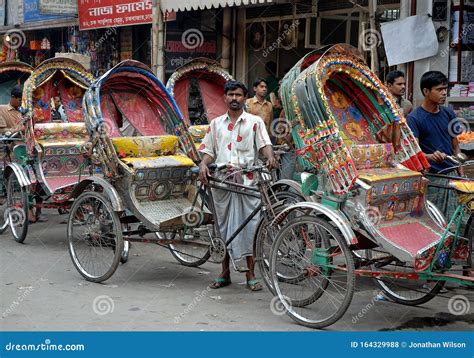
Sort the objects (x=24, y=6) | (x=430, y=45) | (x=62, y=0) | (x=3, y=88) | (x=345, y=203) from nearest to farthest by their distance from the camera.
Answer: (x=345, y=203) → (x=430, y=45) → (x=3, y=88) → (x=62, y=0) → (x=24, y=6)


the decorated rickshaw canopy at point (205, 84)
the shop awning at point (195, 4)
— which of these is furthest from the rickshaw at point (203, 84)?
the shop awning at point (195, 4)

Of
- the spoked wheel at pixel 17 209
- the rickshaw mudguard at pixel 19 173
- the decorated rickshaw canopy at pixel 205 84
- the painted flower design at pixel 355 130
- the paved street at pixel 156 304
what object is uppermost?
the decorated rickshaw canopy at pixel 205 84

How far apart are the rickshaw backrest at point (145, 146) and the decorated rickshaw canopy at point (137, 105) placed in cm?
28

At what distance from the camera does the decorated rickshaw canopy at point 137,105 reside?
723 cm

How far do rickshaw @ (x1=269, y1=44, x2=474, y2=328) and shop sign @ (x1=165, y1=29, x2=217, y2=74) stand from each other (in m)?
8.65

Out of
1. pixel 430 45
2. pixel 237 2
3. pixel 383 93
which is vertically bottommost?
pixel 383 93

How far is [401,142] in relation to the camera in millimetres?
5805

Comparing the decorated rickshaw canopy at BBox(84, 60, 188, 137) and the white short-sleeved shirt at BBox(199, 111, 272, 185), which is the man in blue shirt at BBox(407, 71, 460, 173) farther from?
the decorated rickshaw canopy at BBox(84, 60, 188, 137)

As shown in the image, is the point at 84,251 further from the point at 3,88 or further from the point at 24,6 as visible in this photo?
the point at 24,6

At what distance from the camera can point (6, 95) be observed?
1078cm

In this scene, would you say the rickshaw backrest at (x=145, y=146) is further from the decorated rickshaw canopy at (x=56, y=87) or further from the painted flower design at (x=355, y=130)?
the decorated rickshaw canopy at (x=56, y=87)

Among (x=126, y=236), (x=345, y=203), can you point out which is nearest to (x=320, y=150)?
(x=345, y=203)

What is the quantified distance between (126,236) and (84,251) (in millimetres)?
401

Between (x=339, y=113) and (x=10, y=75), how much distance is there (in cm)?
601
